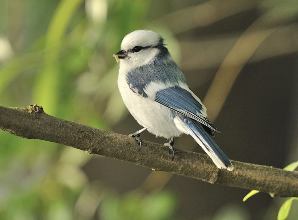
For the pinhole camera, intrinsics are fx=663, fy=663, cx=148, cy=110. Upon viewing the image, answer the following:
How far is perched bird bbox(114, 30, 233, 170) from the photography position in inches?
41.8

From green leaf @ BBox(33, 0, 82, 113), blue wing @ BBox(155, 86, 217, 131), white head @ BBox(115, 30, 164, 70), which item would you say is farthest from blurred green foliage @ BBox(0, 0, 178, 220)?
blue wing @ BBox(155, 86, 217, 131)

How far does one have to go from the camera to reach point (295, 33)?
1.93 metres

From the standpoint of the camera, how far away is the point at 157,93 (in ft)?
3.58

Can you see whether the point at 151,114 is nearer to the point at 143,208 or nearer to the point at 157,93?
the point at 157,93

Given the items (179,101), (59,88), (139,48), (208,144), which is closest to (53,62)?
(59,88)

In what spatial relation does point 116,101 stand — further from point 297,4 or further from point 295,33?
point 295,33

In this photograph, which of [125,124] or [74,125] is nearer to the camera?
[74,125]

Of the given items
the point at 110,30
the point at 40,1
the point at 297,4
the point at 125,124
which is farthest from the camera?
the point at 125,124

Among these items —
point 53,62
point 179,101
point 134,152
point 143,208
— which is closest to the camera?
point 134,152

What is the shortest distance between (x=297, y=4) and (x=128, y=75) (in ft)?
1.87

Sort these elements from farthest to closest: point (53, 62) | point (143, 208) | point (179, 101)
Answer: point (143, 208)
point (53, 62)
point (179, 101)

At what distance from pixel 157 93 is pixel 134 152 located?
179mm

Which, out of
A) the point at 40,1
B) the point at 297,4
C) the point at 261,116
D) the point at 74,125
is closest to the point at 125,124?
the point at 261,116

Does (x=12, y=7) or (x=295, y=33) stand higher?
(x=12, y=7)
